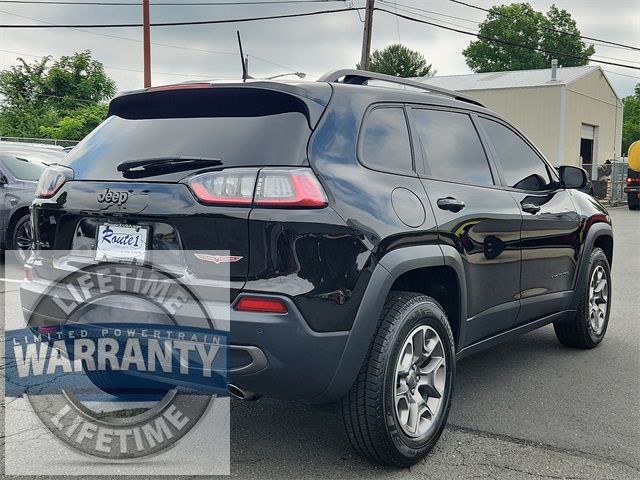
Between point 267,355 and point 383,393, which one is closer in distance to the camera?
point 267,355

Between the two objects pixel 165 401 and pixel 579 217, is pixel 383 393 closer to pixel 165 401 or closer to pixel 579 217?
pixel 165 401

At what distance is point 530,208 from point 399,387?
1.80m

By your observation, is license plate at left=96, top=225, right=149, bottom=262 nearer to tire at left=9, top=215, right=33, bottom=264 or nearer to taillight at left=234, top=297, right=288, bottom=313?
taillight at left=234, top=297, right=288, bottom=313

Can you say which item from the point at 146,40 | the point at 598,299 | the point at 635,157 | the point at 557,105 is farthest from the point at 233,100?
the point at 557,105

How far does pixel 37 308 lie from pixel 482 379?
2816 mm

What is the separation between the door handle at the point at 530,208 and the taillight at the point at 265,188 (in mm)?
1944

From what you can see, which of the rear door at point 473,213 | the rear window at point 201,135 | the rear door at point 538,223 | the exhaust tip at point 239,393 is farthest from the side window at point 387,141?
the exhaust tip at point 239,393

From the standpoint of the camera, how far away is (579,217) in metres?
5.03

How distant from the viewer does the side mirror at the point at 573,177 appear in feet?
16.1

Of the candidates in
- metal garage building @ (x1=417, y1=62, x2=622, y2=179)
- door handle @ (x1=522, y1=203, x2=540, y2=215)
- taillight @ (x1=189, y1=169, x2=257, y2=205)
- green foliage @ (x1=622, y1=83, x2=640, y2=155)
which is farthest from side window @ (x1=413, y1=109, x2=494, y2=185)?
green foliage @ (x1=622, y1=83, x2=640, y2=155)

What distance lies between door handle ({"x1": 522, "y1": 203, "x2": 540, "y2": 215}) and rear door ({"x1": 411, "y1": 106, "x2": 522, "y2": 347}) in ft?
0.36

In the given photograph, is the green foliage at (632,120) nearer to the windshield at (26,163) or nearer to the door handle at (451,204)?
the windshield at (26,163)

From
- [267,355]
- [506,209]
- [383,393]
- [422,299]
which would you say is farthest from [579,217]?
[267,355]

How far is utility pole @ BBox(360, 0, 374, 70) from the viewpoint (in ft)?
75.6
